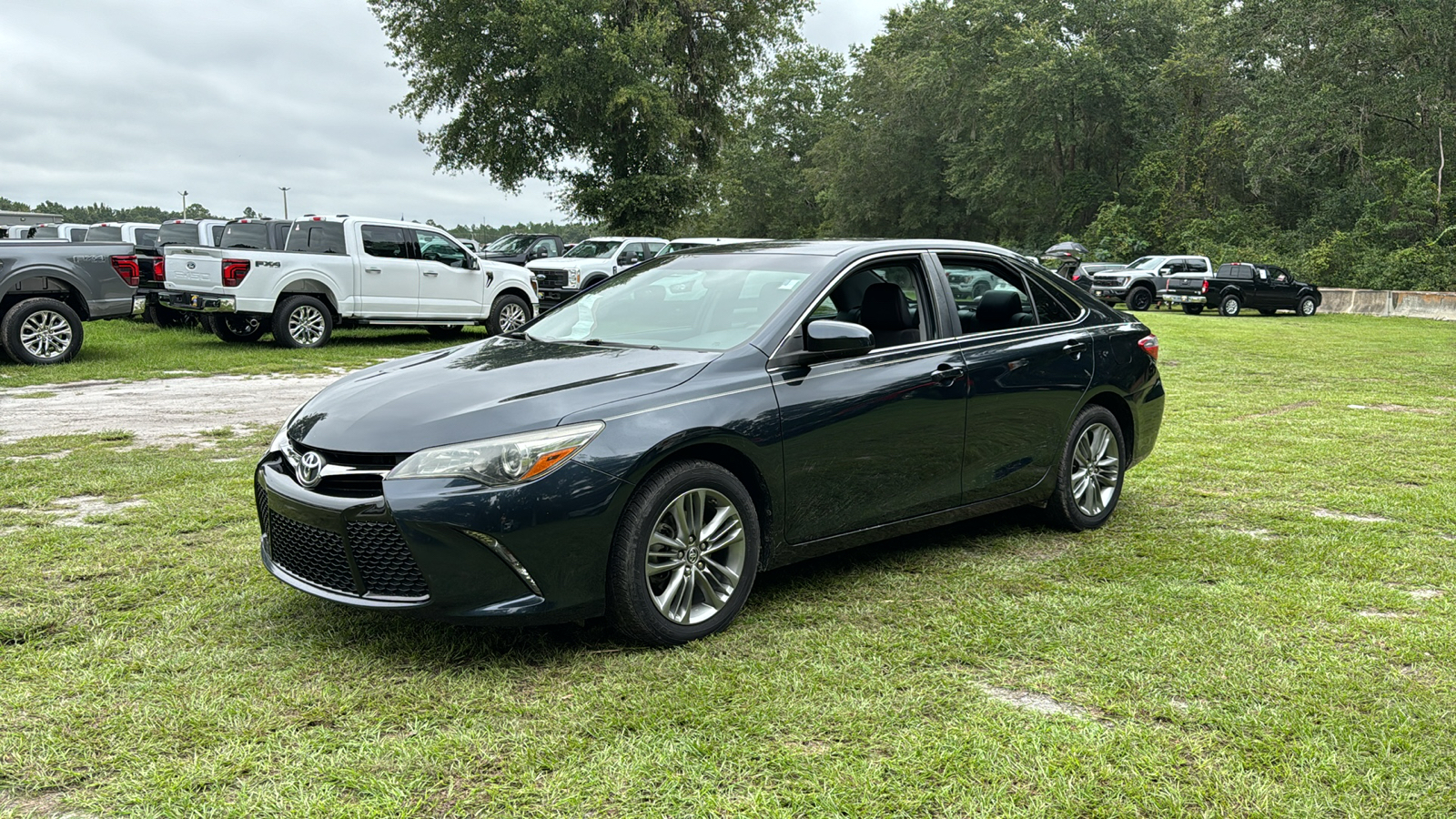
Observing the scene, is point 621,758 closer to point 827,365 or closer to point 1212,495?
point 827,365

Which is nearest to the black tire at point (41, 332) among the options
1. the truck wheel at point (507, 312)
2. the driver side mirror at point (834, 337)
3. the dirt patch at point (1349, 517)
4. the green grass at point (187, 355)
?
the green grass at point (187, 355)

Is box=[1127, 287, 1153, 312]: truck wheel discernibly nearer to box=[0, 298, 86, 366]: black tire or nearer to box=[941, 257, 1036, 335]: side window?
box=[0, 298, 86, 366]: black tire

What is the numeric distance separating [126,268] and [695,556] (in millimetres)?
12258

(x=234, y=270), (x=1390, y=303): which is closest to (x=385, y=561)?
(x=234, y=270)

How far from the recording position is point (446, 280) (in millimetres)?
17703

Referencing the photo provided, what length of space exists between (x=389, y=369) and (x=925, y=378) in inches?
89.5

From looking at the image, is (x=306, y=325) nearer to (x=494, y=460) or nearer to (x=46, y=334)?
(x=46, y=334)

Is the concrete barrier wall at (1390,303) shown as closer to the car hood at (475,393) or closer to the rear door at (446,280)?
the rear door at (446,280)

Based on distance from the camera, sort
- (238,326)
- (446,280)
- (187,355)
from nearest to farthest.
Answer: (187,355)
(238,326)
(446,280)

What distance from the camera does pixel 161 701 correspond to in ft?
11.3

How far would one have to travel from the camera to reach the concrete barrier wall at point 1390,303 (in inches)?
1164

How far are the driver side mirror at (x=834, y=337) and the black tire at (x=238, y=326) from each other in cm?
1347

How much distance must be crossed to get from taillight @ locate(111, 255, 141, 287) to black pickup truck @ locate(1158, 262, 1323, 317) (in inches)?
1066

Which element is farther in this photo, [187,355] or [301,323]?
[301,323]
